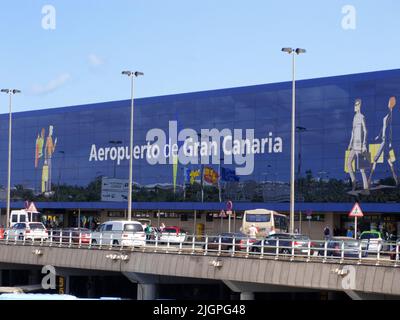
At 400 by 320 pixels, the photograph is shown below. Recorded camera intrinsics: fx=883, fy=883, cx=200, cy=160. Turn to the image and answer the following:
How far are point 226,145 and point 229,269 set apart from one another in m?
44.5

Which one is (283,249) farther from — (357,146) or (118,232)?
(357,146)

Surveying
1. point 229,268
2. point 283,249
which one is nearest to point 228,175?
point 283,249

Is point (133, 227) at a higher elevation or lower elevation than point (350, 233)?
higher

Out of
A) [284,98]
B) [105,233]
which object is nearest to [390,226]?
[284,98]

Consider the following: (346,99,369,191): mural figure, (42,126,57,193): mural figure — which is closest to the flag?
(346,99,369,191): mural figure

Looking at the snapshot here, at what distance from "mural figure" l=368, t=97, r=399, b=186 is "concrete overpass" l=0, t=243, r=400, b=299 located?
88.5 feet

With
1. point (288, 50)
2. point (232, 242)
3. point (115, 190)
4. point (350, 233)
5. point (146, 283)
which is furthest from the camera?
point (115, 190)

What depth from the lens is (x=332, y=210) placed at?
68.6 metres

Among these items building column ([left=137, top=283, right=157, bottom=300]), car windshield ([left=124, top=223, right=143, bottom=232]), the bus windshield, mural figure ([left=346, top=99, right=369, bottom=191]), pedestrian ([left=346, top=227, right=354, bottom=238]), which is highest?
mural figure ([left=346, top=99, right=369, bottom=191])

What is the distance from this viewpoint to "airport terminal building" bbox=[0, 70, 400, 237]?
6675 centimetres

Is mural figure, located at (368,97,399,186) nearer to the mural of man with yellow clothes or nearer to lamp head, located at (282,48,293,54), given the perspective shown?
lamp head, located at (282,48,293,54)

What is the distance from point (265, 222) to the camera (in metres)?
63.7

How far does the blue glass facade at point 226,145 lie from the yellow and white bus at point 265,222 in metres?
6.21
